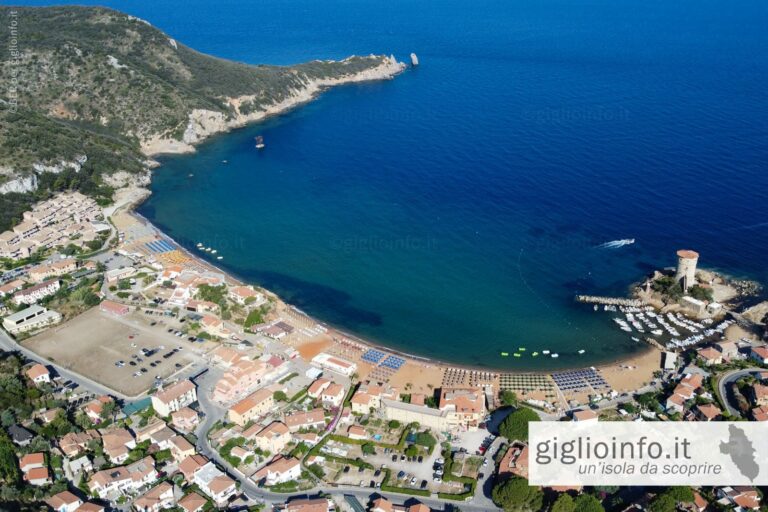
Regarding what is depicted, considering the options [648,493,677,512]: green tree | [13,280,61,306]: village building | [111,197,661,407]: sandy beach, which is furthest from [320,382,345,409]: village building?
[13,280,61,306]: village building

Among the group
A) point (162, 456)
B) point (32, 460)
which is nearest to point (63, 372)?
point (32, 460)

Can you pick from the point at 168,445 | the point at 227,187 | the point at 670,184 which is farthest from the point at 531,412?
Answer: the point at 227,187

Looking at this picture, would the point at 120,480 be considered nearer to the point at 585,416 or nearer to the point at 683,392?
the point at 585,416

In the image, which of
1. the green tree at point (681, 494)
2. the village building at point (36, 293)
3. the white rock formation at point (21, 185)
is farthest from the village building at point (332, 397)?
the white rock formation at point (21, 185)

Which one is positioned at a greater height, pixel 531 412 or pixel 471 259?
pixel 471 259

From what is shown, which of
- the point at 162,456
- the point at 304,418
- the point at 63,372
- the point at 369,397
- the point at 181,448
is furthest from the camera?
the point at 63,372

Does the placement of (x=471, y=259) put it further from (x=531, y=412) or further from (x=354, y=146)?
(x=354, y=146)

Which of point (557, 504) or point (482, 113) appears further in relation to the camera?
point (482, 113)
